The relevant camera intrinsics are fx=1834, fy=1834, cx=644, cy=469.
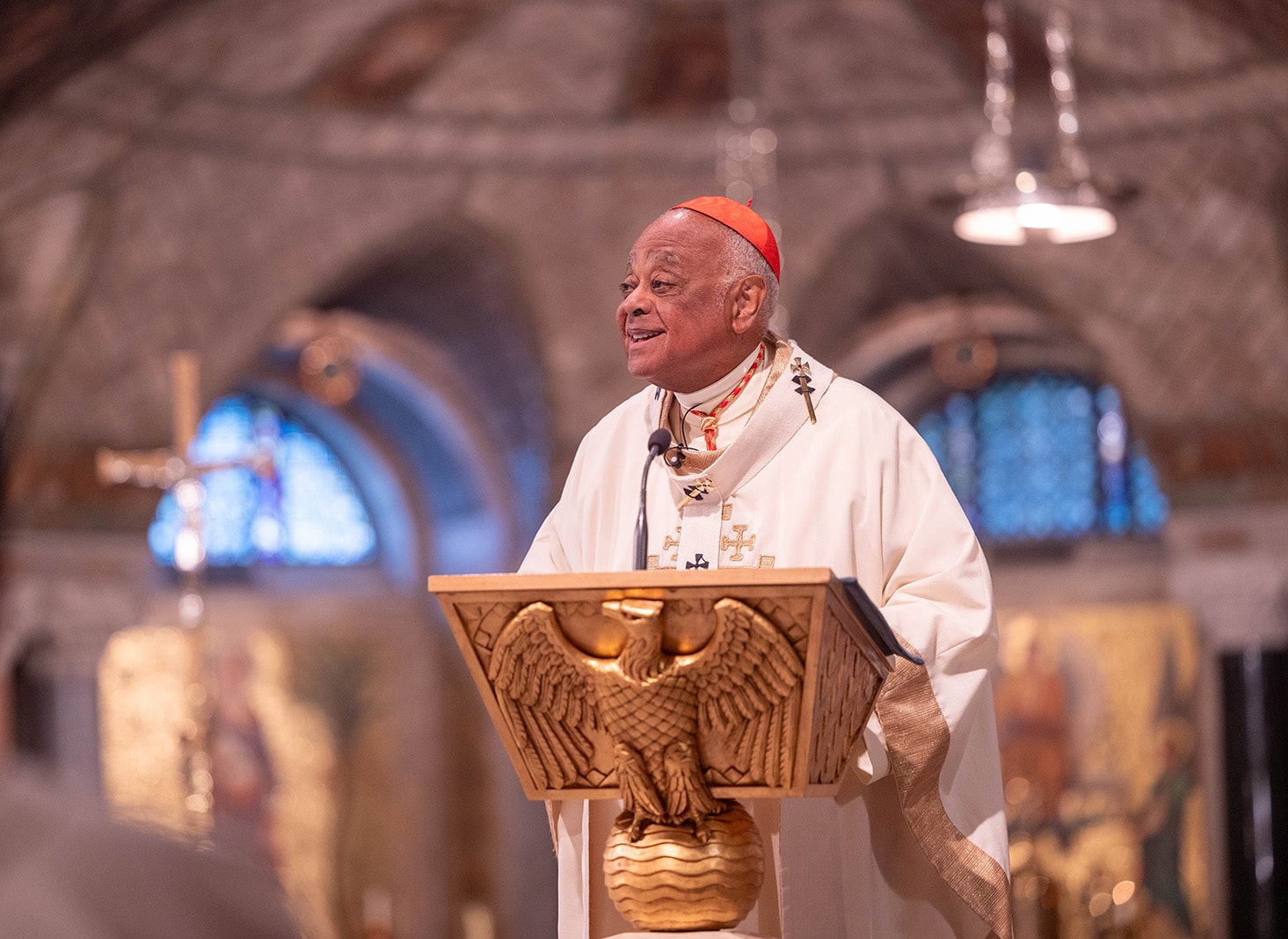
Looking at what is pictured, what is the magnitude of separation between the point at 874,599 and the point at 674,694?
0.64 metres

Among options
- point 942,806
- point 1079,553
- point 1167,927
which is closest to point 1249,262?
point 1079,553

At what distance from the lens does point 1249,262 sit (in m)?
10.9

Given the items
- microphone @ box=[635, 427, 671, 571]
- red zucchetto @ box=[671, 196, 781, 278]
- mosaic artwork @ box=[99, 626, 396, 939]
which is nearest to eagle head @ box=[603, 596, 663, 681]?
microphone @ box=[635, 427, 671, 571]

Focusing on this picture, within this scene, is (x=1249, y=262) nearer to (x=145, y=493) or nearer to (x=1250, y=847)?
(x=1250, y=847)

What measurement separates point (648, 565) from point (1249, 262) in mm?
8574

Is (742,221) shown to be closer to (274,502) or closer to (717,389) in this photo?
(717,389)

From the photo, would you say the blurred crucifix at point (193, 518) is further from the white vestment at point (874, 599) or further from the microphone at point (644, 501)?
the microphone at point (644, 501)

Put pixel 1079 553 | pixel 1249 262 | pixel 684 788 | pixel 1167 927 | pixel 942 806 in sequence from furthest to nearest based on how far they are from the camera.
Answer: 1. pixel 1079 553
2. pixel 1167 927
3. pixel 1249 262
4. pixel 942 806
5. pixel 684 788

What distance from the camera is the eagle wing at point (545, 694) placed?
266cm

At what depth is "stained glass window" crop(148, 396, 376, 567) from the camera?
13.7 meters

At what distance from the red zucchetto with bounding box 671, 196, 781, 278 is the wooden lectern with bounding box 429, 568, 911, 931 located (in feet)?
2.92

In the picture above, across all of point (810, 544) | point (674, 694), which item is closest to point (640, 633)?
point (674, 694)

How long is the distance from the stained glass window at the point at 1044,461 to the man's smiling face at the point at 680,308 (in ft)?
35.5

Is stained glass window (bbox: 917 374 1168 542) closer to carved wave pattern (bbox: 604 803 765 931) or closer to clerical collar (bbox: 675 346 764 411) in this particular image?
clerical collar (bbox: 675 346 764 411)
